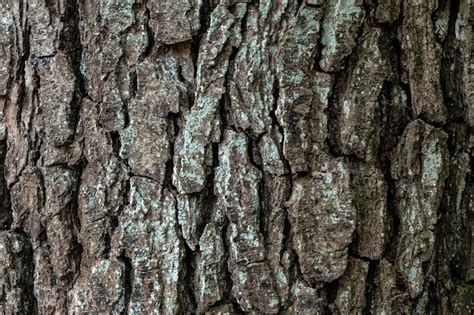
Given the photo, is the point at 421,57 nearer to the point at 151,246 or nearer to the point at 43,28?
the point at 151,246

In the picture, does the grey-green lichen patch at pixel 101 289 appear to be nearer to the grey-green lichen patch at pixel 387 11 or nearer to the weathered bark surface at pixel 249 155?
the weathered bark surface at pixel 249 155

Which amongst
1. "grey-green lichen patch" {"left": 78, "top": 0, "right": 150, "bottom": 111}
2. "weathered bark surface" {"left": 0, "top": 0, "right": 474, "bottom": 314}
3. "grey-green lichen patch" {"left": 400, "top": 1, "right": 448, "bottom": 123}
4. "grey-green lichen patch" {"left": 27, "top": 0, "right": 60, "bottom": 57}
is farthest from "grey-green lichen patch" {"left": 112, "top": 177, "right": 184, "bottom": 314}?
"grey-green lichen patch" {"left": 400, "top": 1, "right": 448, "bottom": 123}

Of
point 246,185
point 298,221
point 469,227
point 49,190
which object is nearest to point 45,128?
point 49,190

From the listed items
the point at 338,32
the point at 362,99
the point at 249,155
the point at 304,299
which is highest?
the point at 338,32

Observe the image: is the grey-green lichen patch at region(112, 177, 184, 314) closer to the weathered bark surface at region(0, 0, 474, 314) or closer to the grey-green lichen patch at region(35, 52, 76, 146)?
the weathered bark surface at region(0, 0, 474, 314)

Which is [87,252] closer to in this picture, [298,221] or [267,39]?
[298,221]

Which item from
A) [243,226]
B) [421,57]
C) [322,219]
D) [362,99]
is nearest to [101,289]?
[243,226]
